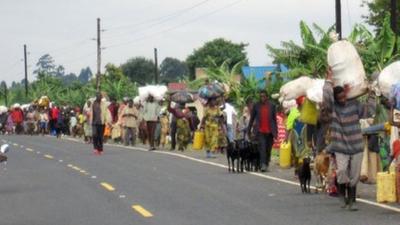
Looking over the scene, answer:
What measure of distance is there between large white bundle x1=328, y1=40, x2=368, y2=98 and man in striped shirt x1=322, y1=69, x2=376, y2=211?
32cm

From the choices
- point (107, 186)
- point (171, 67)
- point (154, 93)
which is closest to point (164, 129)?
point (154, 93)

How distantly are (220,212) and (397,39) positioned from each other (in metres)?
8.17

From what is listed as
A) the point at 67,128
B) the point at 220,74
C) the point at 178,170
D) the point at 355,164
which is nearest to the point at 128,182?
the point at 178,170

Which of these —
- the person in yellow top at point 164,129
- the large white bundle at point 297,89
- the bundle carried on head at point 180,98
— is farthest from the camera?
the person in yellow top at point 164,129

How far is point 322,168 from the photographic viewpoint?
17.2 m

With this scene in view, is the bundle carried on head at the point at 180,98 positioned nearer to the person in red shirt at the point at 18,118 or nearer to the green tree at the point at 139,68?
the person in red shirt at the point at 18,118

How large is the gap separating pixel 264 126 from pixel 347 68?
6.98 metres

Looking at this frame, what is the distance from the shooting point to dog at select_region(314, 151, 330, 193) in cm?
1717

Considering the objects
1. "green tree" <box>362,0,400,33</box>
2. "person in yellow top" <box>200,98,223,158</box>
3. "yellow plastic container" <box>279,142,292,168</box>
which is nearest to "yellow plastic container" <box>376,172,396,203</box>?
"yellow plastic container" <box>279,142,292,168</box>

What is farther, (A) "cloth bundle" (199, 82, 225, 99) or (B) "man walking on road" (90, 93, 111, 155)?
(B) "man walking on road" (90, 93, 111, 155)

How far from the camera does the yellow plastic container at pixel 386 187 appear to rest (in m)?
15.2

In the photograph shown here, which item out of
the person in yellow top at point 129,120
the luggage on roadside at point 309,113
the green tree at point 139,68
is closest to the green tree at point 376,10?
the person in yellow top at point 129,120

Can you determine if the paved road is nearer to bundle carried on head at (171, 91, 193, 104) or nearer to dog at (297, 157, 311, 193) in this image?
dog at (297, 157, 311, 193)

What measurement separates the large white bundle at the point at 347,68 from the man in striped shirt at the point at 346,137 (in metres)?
0.32
